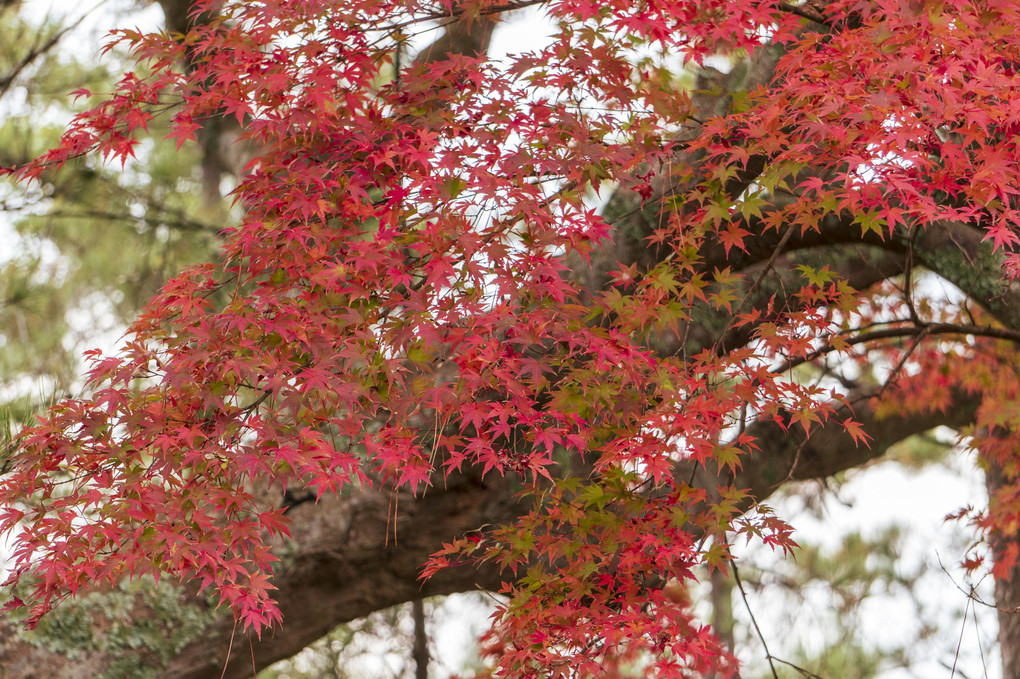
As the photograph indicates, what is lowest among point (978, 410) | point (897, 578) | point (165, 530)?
point (897, 578)

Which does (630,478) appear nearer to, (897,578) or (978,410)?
(978,410)

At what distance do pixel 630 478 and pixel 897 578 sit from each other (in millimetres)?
6605

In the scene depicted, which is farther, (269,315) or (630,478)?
(630,478)

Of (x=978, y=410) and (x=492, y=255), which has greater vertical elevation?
(x=492, y=255)

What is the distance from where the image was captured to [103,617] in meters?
3.34

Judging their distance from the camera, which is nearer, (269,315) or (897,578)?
(269,315)

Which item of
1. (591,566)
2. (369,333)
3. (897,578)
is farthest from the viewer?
(897,578)

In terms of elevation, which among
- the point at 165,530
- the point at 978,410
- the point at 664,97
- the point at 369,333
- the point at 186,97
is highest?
the point at 186,97

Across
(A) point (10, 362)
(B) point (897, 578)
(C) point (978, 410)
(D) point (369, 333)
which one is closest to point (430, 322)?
(D) point (369, 333)

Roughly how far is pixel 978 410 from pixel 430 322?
3.91m

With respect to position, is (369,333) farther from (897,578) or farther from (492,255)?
(897,578)

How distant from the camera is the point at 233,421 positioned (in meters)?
2.06

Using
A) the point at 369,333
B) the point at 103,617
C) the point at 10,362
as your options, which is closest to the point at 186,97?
the point at 369,333

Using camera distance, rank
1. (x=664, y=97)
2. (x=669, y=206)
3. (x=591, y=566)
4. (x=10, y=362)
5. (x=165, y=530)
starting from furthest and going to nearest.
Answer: (x=10, y=362)
(x=669, y=206)
(x=664, y=97)
(x=591, y=566)
(x=165, y=530)
